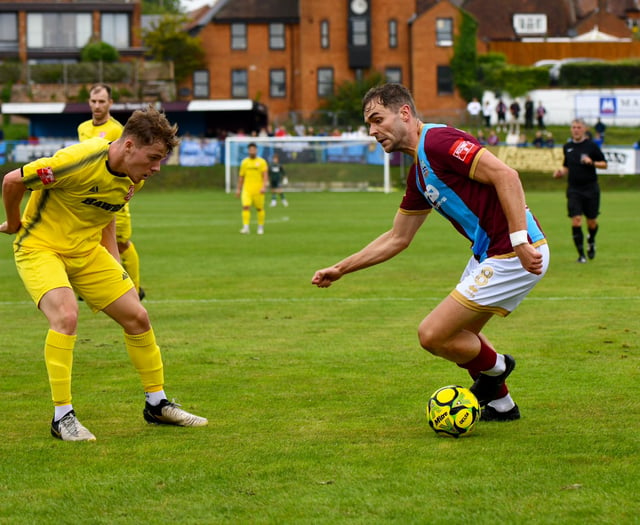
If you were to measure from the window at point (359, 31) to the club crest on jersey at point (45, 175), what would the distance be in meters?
69.9

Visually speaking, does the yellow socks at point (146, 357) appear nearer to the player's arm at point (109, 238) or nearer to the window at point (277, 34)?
the player's arm at point (109, 238)

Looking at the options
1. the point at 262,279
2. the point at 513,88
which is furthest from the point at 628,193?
the point at 262,279

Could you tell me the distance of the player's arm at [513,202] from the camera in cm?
629

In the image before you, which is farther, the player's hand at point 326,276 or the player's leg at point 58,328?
the player's hand at point 326,276

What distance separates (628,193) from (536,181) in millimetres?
6220

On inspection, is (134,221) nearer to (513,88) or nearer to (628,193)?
(628,193)

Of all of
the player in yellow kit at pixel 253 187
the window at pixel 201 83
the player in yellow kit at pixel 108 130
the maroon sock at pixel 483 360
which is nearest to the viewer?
the maroon sock at pixel 483 360

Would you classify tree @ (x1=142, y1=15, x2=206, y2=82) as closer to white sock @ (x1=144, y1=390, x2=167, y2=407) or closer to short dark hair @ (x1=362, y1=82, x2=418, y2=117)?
white sock @ (x1=144, y1=390, x2=167, y2=407)

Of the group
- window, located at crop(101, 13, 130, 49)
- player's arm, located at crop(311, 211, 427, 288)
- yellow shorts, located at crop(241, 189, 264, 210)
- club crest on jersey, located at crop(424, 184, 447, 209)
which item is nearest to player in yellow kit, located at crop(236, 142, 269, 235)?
yellow shorts, located at crop(241, 189, 264, 210)

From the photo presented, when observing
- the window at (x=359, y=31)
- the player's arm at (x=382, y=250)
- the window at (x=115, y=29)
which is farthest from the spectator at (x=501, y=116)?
the player's arm at (x=382, y=250)

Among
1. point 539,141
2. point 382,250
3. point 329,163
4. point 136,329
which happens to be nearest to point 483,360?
point 382,250

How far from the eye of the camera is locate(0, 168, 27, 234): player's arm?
Answer: 6.68 meters

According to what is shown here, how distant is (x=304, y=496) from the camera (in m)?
5.41

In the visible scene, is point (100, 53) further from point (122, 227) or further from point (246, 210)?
point (122, 227)
